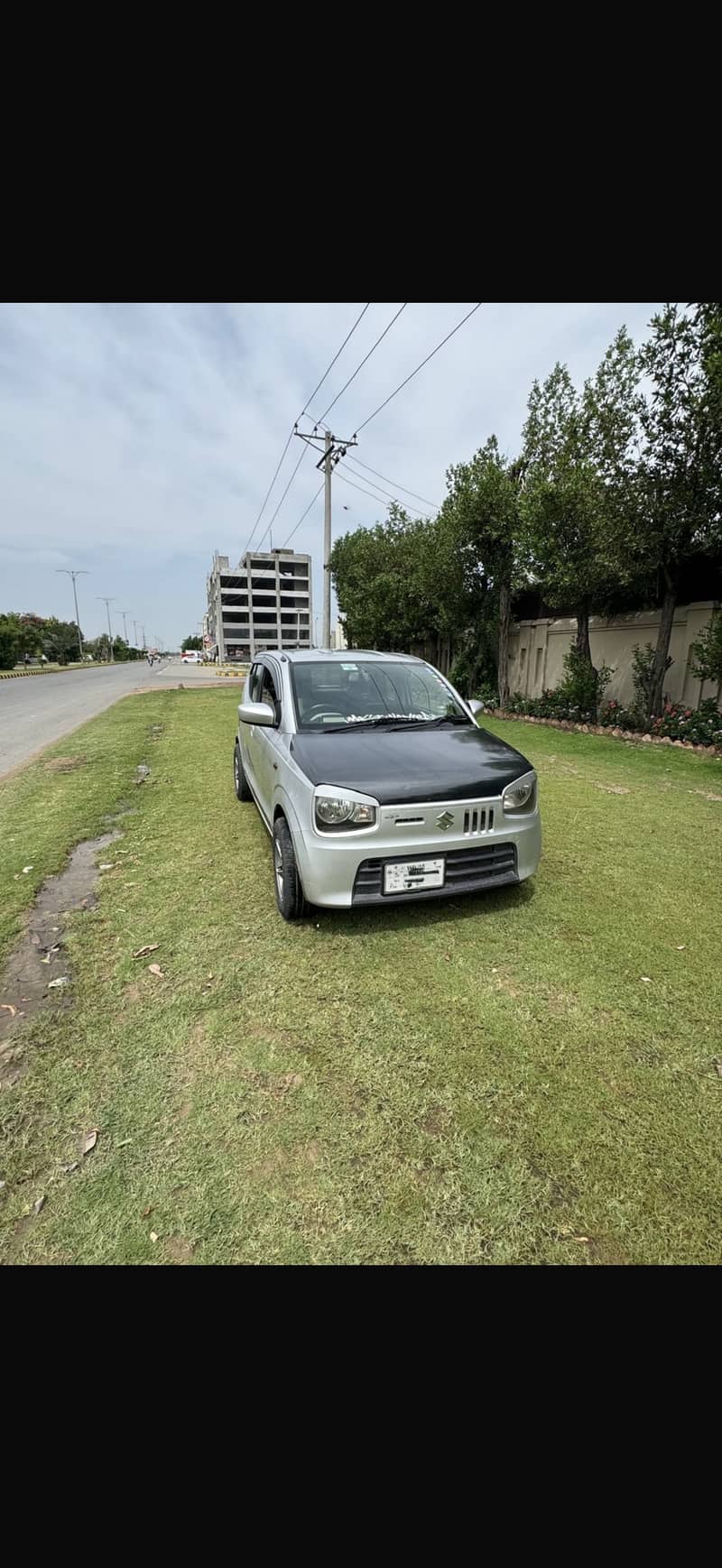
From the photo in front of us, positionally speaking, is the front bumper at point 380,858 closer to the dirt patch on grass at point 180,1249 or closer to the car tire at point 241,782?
the dirt patch on grass at point 180,1249

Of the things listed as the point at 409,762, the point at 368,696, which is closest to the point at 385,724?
the point at 368,696

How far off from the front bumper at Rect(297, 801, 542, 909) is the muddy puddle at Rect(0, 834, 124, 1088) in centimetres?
136

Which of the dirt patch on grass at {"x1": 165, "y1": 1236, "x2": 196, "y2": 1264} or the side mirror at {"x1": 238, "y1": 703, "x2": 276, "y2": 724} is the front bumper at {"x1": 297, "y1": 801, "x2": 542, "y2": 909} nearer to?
the side mirror at {"x1": 238, "y1": 703, "x2": 276, "y2": 724}

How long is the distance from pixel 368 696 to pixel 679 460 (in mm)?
7977

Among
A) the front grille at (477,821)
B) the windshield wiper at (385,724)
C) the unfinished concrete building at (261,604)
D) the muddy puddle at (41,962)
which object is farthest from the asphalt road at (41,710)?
the unfinished concrete building at (261,604)

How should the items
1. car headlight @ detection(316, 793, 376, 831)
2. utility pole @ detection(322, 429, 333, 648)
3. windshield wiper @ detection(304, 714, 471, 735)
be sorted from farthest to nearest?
utility pole @ detection(322, 429, 333, 648) < windshield wiper @ detection(304, 714, 471, 735) < car headlight @ detection(316, 793, 376, 831)

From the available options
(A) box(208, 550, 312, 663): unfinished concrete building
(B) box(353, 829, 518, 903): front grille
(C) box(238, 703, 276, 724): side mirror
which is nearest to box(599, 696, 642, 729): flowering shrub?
(B) box(353, 829, 518, 903): front grille

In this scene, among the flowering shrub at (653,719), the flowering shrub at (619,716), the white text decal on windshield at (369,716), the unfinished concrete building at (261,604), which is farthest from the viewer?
the unfinished concrete building at (261,604)

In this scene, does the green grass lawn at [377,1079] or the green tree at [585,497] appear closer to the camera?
the green grass lawn at [377,1079]

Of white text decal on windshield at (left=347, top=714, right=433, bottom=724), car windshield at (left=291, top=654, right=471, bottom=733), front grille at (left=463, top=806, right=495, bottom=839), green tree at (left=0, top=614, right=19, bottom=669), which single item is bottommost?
front grille at (left=463, top=806, right=495, bottom=839)

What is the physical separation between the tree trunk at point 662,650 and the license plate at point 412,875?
349 inches

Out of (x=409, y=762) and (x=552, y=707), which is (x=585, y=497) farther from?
(x=409, y=762)

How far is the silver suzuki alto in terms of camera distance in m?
2.95

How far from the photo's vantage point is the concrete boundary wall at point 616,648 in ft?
A: 34.3
